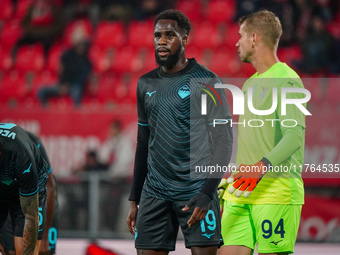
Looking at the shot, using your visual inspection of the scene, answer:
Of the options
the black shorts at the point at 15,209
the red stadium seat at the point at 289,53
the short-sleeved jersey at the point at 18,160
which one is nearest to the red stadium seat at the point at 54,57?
the red stadium seat at the point at 289,53

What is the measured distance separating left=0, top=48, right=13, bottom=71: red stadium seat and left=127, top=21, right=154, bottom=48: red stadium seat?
7.90 ft

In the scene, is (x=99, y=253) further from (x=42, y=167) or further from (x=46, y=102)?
(x=46, y=102)

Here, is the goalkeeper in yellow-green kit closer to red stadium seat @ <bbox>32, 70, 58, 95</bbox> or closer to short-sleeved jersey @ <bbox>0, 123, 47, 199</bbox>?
short-sleeved jersey @ <bbox>0, 123, 47, 199</bbox>

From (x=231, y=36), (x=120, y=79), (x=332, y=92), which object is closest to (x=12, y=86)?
(x=120, y=79)

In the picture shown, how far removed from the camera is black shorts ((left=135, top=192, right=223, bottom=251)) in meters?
3.56

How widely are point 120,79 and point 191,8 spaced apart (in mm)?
2542

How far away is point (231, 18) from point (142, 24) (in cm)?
181

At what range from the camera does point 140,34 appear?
1201cm

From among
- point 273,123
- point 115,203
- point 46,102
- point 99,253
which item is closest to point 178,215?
point 273,123

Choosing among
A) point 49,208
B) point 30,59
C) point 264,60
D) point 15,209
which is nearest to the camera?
point 264,60

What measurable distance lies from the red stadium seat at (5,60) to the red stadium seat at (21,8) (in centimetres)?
95

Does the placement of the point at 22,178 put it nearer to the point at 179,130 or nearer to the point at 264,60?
the point at 179,130

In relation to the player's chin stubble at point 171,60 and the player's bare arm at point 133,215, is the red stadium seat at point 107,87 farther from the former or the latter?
the player's chin stubble at point 171,60

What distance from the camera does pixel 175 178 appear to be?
11.9 ft
